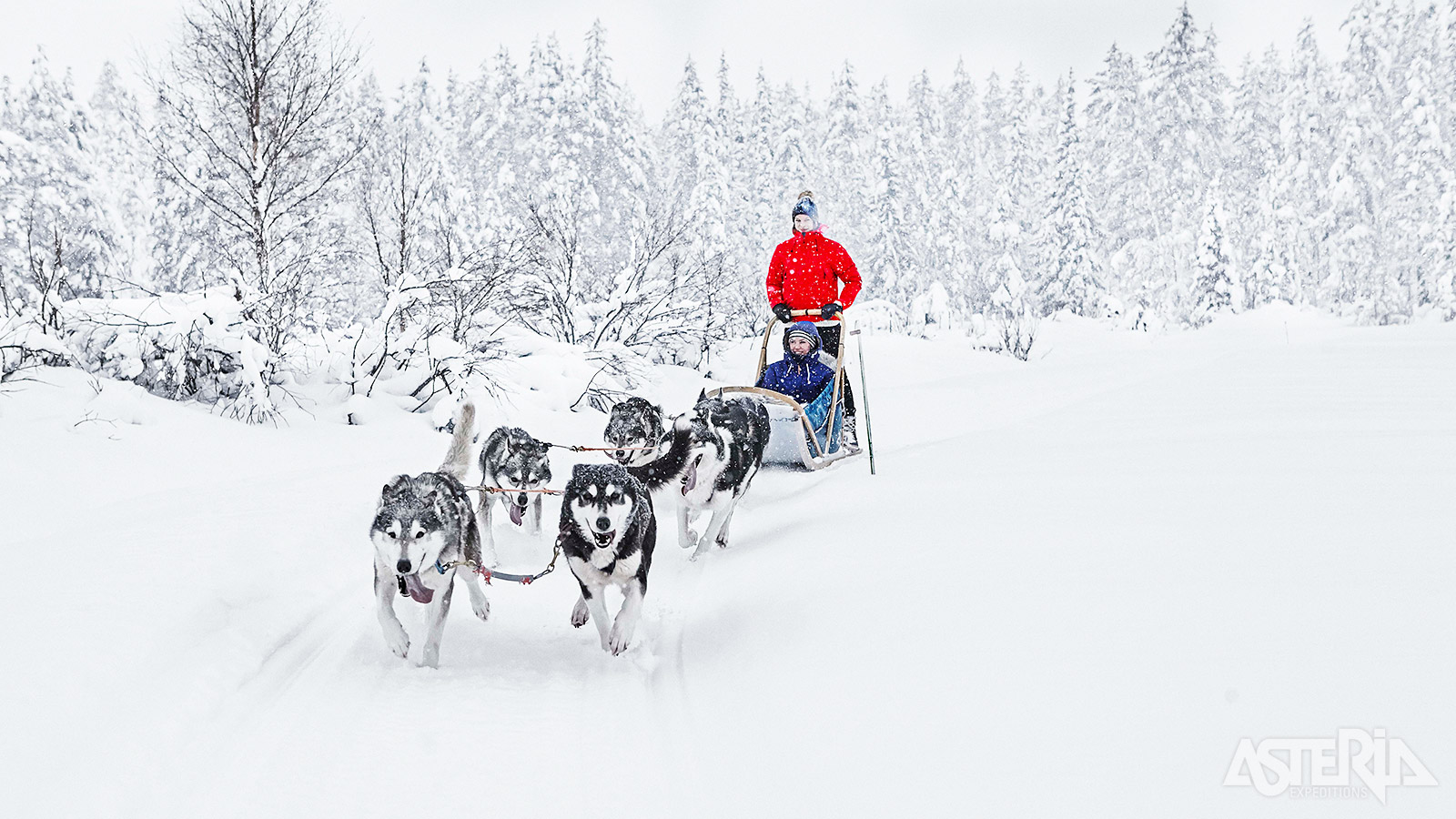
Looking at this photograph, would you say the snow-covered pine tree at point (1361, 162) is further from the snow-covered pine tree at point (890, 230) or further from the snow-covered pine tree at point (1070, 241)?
the snow-covered pine tree at point (890, 230)

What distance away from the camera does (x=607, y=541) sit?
301 cm

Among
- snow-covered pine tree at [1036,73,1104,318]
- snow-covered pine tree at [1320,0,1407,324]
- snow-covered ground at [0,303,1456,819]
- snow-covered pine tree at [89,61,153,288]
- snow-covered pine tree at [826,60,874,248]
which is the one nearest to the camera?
snow-covered ground at [0,303,1456,819]

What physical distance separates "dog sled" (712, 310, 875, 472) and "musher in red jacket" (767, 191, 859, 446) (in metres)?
0.10

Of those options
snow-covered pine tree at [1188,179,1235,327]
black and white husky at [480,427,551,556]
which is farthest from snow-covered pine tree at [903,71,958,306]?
black and white husky at [480,427,551,556]

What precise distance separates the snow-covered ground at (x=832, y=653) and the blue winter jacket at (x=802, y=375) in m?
1.52

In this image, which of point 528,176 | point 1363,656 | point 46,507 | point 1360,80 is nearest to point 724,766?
point 1363,656

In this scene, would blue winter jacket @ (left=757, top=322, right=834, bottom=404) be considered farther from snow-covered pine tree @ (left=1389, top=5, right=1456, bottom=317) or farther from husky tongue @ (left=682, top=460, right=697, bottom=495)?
snow-covered pine tree @ (left=1389, top=5, right=1456, bottom=317)

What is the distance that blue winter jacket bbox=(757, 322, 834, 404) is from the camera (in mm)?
6324

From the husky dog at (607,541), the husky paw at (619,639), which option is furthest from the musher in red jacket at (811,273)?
the husky paw at (619,639)

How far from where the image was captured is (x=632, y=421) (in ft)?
16.8

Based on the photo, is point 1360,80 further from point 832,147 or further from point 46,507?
point 46,507

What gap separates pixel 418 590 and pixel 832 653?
4.87 feet

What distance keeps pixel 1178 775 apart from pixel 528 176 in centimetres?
2906

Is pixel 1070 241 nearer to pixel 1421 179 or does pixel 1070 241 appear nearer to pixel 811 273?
pixel 1421 179
